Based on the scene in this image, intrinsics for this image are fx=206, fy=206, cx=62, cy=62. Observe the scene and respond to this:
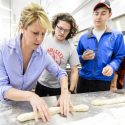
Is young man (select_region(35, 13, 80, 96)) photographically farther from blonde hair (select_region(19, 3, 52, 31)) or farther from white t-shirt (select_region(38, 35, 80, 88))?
blonde hair (select_region(19, 3, 52, 31))

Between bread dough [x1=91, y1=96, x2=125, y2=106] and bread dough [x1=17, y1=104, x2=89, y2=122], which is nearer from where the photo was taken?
bread dough [x1=17, y1=104, x2=89, y2=122]

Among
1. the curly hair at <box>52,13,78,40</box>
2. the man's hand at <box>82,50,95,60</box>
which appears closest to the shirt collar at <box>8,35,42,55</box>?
the curly hair at <box>52,13,78,40</box>

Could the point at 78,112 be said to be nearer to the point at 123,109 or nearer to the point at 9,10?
the point at 123,109

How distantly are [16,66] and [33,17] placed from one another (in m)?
0.30

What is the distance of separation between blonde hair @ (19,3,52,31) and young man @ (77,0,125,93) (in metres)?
0.69

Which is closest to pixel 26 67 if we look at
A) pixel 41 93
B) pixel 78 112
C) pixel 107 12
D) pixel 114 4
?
pixel 78 112

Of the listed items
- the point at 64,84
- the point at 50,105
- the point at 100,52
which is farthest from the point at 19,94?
the point at 100,52

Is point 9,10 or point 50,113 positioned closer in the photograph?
point 50,113

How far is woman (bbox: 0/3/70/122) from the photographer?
1075 millimetres

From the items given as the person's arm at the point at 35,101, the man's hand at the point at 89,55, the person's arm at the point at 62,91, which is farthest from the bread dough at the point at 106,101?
the man's hand at the point at 89,55

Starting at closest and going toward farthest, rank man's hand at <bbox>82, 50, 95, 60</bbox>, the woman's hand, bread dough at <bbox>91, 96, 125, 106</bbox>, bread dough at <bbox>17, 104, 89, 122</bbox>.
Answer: bread dough at <bbox>17, 104, 89, 122</bbox> < the woman's hand < bread dough at <bbox>91, 96, 125, 106</bbox> < man's hand at <bbox>82, 50, 95, 60</bbox>

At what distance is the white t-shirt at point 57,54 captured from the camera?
163cm

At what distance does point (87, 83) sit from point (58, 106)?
68 centimetres

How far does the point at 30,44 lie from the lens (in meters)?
1.18
